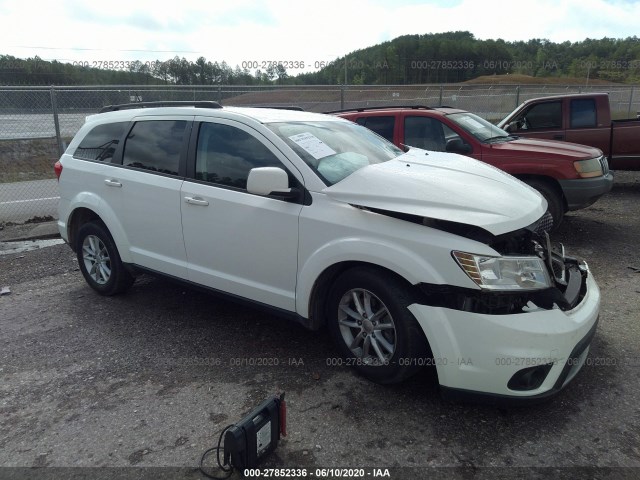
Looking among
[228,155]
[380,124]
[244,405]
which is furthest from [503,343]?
[380,124]

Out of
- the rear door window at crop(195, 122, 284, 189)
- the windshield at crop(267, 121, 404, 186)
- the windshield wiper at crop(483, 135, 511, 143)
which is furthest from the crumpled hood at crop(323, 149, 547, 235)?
the windshield wiper at crop(483, 135, 511, 143)

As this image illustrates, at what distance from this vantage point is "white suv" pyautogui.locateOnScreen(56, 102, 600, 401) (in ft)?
9.00

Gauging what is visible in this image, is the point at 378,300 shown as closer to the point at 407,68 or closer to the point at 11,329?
the point at 11,329

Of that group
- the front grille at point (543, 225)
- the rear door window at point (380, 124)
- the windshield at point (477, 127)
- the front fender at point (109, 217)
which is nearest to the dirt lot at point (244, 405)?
the front fender at point (109, 217)

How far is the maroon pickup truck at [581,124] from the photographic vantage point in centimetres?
922

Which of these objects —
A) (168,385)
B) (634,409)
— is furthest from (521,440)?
(168,385)

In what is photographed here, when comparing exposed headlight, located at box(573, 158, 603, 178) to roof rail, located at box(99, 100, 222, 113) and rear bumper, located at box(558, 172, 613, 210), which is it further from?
roof rail, located at box(99, 100, 222, 113)

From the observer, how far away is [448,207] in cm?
293

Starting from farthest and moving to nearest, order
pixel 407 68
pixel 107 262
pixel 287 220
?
pixel 407 68
pixel 107 262
pixel 287 220

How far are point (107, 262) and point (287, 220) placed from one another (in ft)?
7.93

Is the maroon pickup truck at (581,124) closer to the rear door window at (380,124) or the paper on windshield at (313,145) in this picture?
the rear door window at (380,124)

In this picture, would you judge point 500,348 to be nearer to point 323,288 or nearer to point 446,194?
point 446,194

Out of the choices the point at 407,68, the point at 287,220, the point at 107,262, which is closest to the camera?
the point at 287,220

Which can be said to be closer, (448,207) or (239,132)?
(448,207)
